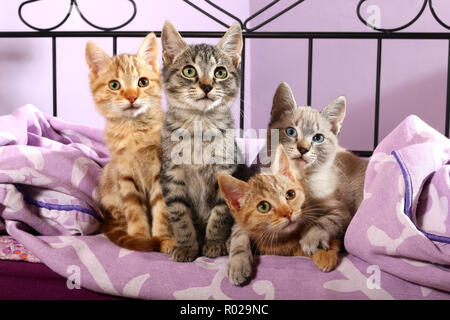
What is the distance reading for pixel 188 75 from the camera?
0.97 m

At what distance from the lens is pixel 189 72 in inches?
38.1

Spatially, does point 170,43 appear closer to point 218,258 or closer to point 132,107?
point 132,107

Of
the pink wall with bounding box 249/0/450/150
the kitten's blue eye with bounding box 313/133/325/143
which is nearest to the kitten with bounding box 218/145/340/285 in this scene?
the kitten's blue eye with bounding box 313/133/325/143

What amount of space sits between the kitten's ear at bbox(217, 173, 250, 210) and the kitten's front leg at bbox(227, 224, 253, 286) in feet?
0.20

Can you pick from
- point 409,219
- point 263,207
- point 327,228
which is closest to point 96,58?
point 263,207

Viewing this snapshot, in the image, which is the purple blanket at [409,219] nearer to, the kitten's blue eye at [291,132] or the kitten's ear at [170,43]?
the kitten's blue eye at [291,132]

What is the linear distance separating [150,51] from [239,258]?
0.55 metres

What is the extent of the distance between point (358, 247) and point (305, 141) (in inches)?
10.1

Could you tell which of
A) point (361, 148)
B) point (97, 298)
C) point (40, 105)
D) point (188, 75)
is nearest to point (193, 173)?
point (188, 75)

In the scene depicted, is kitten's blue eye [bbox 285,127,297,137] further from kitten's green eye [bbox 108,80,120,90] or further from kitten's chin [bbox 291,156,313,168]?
kitten's green eye [bbox 108,80,120,90]

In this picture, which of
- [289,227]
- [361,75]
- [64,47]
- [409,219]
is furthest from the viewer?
[361,75]

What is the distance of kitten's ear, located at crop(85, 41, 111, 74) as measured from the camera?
41.5 inches
